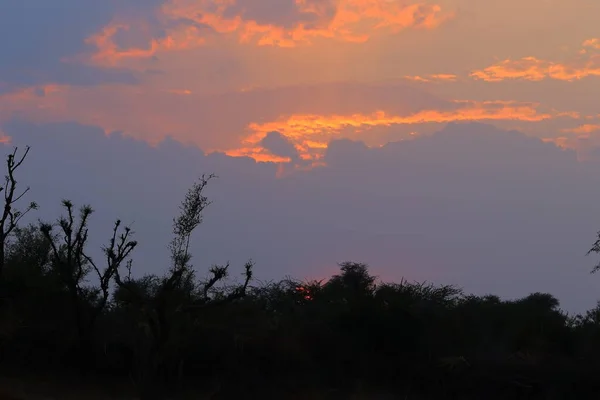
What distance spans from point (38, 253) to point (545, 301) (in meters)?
33.9

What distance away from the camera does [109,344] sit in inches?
1225

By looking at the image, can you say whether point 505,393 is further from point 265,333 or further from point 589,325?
point 265,333

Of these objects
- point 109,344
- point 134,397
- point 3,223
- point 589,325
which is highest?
point 3,223

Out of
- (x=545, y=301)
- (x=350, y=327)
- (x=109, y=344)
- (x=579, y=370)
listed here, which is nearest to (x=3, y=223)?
(x=109, y=344)

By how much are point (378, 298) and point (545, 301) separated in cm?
2240

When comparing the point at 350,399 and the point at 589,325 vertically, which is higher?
the point at 589,325

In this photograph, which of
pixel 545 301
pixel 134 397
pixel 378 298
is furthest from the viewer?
pixel 545 301

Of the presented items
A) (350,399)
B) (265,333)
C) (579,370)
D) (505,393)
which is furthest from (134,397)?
(579,370)

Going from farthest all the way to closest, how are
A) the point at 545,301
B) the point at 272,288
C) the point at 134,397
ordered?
the point at 545,301
the point at 272,288
the point at 134,397

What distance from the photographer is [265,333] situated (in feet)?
104

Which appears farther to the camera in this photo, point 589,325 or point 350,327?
point 589,325

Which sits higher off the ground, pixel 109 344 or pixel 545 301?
pixel 545 301

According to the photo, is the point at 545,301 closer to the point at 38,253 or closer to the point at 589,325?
the point at 589,325

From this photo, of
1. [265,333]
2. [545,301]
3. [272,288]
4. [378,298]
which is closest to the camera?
[265,333]
